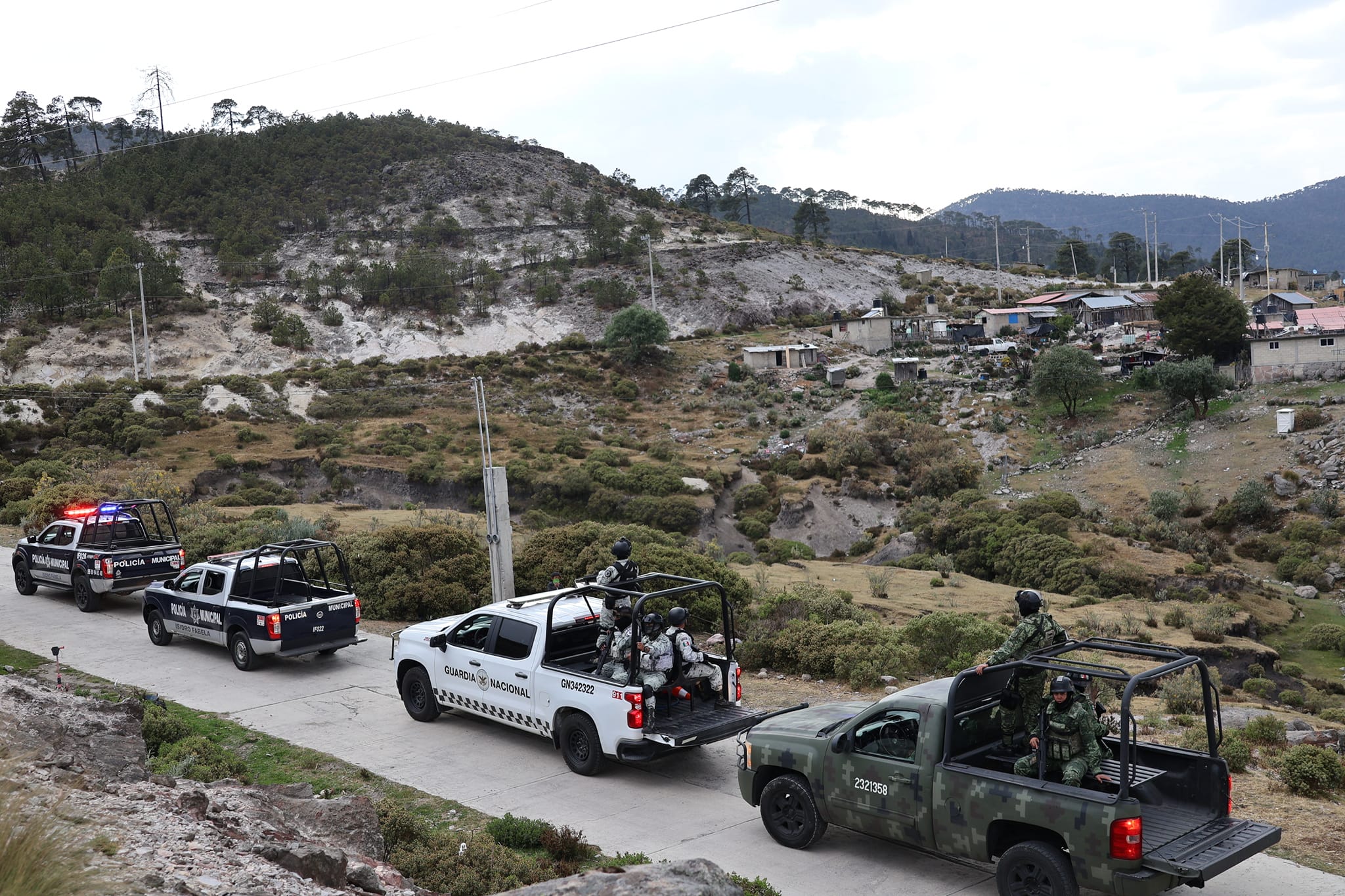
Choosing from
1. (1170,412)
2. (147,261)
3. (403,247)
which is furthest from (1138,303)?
(147,261)

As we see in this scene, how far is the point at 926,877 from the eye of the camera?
8180 mm

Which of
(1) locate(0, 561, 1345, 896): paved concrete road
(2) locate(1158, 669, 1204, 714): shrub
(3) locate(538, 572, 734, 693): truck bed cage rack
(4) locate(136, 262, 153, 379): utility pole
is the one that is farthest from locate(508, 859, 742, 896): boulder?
(4) locate(136, 262, 153, 379): utility pole

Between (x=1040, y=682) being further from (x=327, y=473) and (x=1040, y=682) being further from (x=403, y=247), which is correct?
(x=403, y=247)

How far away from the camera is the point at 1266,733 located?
11266mm

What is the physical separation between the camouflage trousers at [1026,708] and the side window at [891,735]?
28.0 inches

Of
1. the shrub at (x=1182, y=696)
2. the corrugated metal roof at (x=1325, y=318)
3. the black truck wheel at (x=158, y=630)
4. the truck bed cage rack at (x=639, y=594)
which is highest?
the corrugated metal roof at (x=1325, y=318)

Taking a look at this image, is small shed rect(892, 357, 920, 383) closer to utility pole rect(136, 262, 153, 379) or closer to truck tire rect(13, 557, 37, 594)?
utility pole rect(136, 262, 153, 379)

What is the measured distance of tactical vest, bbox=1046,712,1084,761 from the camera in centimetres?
724

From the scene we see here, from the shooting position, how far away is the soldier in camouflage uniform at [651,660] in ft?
33.6

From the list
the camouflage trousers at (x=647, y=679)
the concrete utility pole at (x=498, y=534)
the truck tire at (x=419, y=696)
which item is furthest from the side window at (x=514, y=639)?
the concrete utility pole at (x=498, y=534)

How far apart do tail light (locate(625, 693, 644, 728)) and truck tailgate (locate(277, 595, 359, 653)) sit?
683cm

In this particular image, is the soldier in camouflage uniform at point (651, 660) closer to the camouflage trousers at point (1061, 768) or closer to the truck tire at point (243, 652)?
the camouflage trousers at point (1061, 768)

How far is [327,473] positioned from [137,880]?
48.2 metres

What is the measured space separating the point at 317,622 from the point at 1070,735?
37.5 feet
